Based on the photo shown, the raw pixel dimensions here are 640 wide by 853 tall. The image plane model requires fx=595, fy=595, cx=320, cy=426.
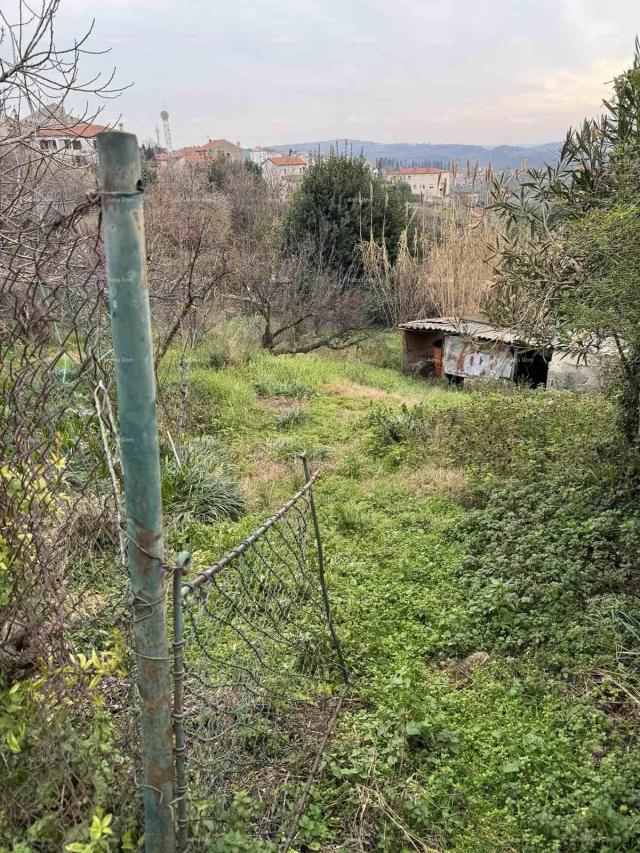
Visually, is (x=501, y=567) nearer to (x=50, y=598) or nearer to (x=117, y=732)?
(x=117, y=732)

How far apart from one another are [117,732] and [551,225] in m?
4.28

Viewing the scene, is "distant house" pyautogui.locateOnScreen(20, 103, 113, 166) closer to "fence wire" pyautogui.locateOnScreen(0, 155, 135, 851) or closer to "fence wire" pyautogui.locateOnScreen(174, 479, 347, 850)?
"fence wire" pyautogui.locateOnScreen(0, 155, 135, 851)

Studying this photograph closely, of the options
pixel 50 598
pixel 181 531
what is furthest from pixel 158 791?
pixel 181 531

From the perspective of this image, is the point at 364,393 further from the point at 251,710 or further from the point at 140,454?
the point at 140,454

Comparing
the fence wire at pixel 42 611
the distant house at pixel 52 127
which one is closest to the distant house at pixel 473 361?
the distant house at pixel 52 127

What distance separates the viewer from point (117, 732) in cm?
210

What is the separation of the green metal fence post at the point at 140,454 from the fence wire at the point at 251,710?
2.9 inches

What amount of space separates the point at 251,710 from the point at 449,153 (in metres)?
79.4

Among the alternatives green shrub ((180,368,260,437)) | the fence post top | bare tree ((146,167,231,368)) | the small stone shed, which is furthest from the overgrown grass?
the small stone shed

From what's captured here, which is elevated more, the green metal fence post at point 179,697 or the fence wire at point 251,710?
the green metal fence post at point 179,697

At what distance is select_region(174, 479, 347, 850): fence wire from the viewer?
1.93 metres

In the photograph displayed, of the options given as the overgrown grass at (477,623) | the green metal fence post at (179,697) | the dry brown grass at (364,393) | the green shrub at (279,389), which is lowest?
the overgrown grass at (477,623)

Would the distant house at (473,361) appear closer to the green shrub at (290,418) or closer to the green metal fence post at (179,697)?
the green shrub at (290,418)

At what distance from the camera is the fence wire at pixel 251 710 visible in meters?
1.93
